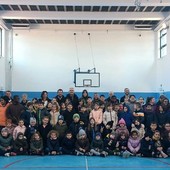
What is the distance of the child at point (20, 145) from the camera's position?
27.0 ft

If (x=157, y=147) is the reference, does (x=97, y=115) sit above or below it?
above

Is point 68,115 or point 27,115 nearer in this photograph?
point 27,115

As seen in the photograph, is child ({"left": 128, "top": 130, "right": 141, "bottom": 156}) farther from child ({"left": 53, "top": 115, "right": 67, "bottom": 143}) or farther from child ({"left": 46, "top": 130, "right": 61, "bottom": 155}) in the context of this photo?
child ({"left": 46, "top": 130, "right": 61, "bottom": 155})

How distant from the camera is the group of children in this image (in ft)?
27.0

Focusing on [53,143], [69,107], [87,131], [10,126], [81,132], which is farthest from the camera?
[69,107]

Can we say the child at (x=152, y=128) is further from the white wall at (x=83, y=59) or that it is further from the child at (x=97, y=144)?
the white wall at (x=83, y=59)

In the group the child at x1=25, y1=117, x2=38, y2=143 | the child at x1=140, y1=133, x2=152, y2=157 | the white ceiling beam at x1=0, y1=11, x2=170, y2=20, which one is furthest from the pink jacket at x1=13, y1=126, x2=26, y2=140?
the white ceiling beam at x1=0, y1=11, x2=170, y2=20

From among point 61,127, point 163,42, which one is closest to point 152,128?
point 61,127

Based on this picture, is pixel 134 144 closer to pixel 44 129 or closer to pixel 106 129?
pixel 106 129

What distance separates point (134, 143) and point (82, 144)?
1.40 m

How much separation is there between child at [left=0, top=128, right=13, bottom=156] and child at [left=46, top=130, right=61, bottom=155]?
1.03 metres

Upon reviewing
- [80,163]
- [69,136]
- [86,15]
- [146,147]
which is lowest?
[80,163]

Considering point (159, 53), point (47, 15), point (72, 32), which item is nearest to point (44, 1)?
point (47, 15)

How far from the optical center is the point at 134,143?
8266 millimetres
